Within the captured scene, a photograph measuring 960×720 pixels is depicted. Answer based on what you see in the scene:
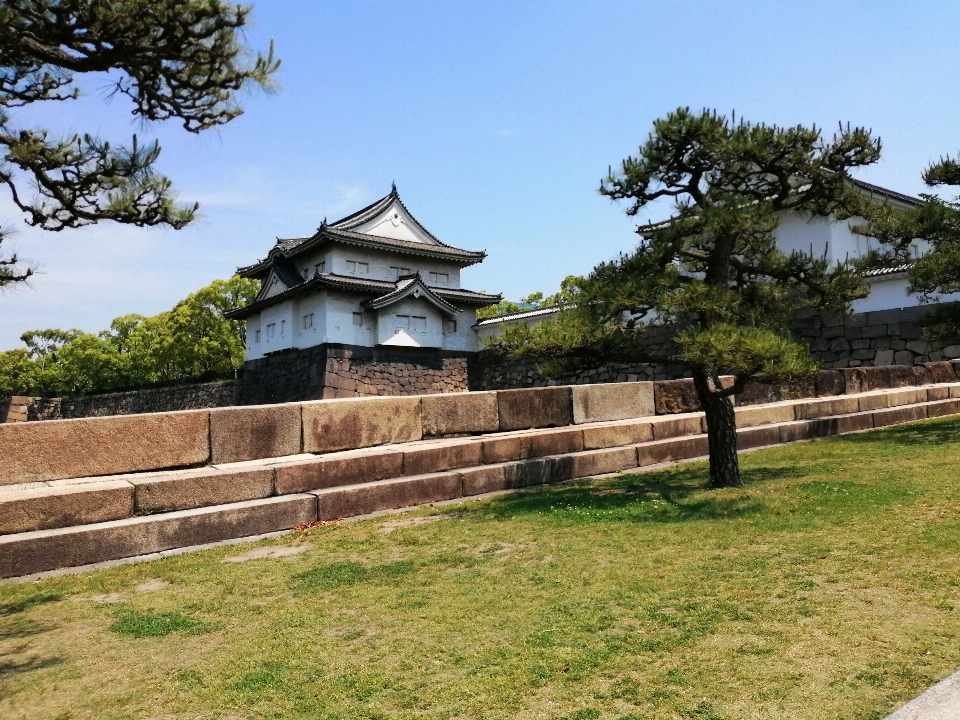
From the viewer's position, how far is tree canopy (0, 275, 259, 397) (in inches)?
1390

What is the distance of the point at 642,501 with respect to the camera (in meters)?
6.12

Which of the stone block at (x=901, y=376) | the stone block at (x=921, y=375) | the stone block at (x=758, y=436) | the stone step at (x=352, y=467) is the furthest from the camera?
the stone block at (x=921, y=375)

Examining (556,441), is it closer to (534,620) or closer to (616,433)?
(616,433)

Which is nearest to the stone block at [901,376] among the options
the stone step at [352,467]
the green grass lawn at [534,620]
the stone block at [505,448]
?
the stone step at [352,467]

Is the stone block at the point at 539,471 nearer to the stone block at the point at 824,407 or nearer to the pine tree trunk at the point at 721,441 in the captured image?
the pine tree trunk at the point at 721,441

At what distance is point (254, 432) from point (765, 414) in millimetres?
7475

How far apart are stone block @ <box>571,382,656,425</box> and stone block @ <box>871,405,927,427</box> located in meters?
5.17

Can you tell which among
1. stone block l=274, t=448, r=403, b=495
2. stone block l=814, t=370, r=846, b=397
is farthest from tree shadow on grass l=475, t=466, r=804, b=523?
stone block l=814, t=370, r=846, b=397

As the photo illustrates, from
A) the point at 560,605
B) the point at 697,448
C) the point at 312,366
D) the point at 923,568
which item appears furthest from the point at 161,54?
the point at 312,366

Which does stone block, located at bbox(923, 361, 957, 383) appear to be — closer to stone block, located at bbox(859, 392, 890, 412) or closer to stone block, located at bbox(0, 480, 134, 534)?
stone block, located at bbox(859, 392, 890, 412)

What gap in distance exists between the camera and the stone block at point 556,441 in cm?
784

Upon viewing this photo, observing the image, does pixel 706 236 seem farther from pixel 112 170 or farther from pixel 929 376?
pixel 929 376

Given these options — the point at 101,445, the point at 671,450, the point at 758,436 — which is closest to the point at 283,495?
the point at 101,445

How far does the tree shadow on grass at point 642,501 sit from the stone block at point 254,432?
194 centimetres
